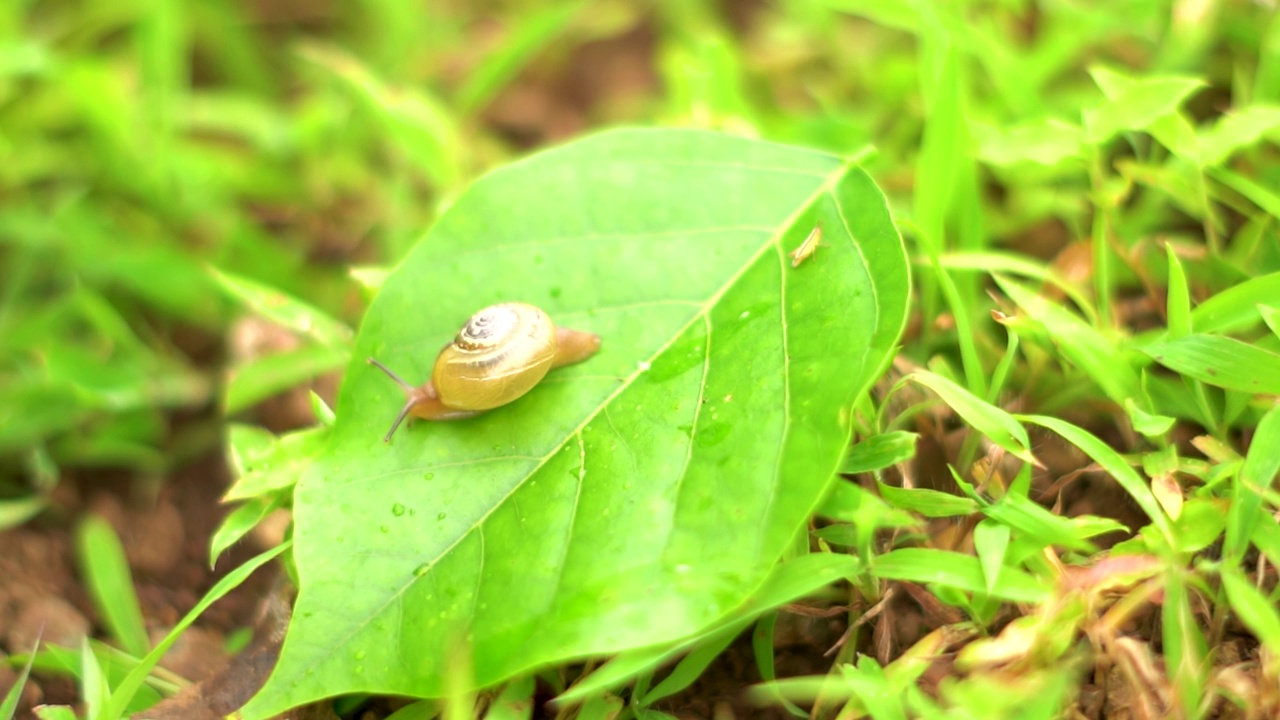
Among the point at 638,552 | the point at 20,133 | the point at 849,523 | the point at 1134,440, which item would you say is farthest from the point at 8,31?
the point at 1134,440

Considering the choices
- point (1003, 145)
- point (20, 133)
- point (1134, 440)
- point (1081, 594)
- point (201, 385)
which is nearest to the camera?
point (1081, 594)

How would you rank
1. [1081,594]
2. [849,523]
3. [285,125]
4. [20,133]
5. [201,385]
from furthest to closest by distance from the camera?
[285,125] → [20,133] → [201,385] → [849,523] → [1081,594]

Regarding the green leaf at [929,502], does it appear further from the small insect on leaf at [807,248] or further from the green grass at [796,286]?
the small insect on leaf at [807,248]

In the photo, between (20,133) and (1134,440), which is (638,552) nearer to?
(1134,440)

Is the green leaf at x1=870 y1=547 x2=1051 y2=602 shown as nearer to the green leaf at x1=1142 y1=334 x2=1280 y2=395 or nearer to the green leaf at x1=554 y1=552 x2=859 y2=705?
the green leaf at x1=554 y1=552 x2=859 y2=705

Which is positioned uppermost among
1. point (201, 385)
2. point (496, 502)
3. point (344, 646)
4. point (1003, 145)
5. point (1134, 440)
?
point (1003, 145)

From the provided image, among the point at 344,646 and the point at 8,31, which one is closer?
the point at 344,646

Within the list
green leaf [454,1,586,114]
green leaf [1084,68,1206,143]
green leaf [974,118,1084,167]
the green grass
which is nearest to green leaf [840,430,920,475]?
the green grass
